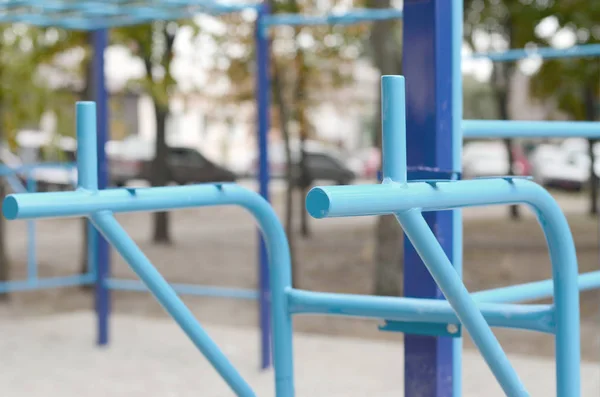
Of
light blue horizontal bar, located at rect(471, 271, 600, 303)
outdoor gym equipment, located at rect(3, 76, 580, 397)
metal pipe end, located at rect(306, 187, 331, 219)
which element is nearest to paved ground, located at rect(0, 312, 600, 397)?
light blue horizontal bar, located at rect(471, 271, 600, 303)

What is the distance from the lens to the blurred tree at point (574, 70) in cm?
966

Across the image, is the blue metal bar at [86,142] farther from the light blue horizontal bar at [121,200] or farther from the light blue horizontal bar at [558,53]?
the light blue horizontal bar at [558,53]

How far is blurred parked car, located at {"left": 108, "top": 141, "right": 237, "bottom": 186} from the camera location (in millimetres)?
18656

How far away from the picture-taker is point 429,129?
210 cm

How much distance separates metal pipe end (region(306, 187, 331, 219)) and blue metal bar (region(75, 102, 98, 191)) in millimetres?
577

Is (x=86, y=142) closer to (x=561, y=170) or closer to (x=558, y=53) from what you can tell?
(x=558, y=53)

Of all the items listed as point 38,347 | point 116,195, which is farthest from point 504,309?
point 38,347

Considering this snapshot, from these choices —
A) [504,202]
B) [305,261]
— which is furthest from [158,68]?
[504,202]

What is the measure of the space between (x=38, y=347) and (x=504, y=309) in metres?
3.80

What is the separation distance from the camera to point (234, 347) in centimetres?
513

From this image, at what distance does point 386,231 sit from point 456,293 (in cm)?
627

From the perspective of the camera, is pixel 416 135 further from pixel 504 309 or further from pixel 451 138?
pixel 504 309

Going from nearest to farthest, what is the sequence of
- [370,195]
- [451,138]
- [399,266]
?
[370,195] → [451,138] → [399,266]

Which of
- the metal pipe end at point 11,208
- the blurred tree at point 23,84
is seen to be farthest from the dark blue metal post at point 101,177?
the metal pipe end at point 11,208
